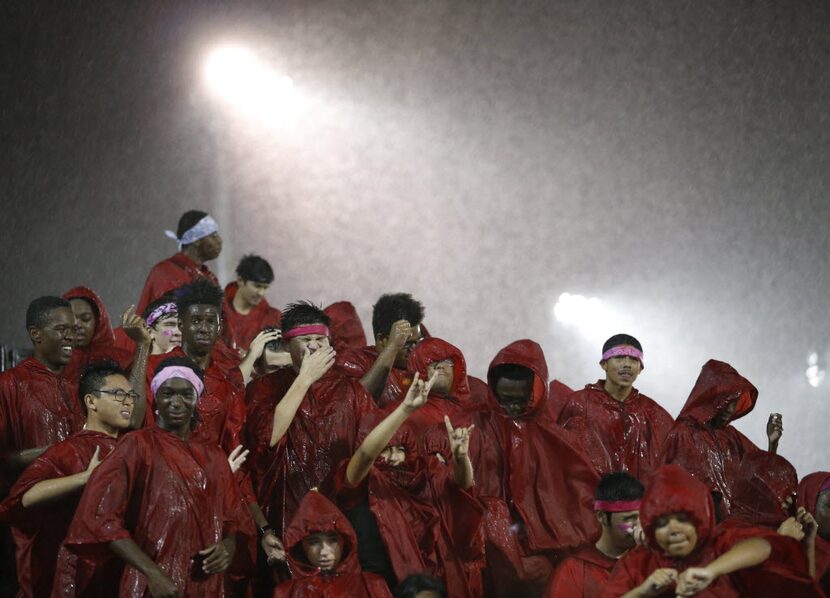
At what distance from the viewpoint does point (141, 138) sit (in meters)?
9.92

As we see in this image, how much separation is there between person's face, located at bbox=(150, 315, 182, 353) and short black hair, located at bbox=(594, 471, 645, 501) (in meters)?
2.08

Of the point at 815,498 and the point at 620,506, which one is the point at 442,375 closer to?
the point at 620,506

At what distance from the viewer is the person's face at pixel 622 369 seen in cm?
650

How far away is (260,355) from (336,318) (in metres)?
0.98

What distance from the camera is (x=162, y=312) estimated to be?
584 cm

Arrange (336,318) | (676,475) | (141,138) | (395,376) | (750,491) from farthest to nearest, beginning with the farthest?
(141,138) → (336,318) → (395,376) → (750,491) → (676,475)

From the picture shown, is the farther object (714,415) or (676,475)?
(714,415)

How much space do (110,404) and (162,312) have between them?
1027 mm

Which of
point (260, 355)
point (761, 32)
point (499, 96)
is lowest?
point (260, 355)

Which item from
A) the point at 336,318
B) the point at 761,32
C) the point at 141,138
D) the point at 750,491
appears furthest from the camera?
the point at 761,32

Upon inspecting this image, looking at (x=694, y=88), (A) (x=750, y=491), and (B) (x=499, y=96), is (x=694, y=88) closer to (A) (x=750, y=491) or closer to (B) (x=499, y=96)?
(B) (x=499, y=96)

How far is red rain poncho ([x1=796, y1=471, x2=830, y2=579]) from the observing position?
555 cm

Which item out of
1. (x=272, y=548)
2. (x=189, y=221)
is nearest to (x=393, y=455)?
(x=272, y=548)

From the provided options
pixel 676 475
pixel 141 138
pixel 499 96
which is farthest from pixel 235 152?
pixel 676 475
